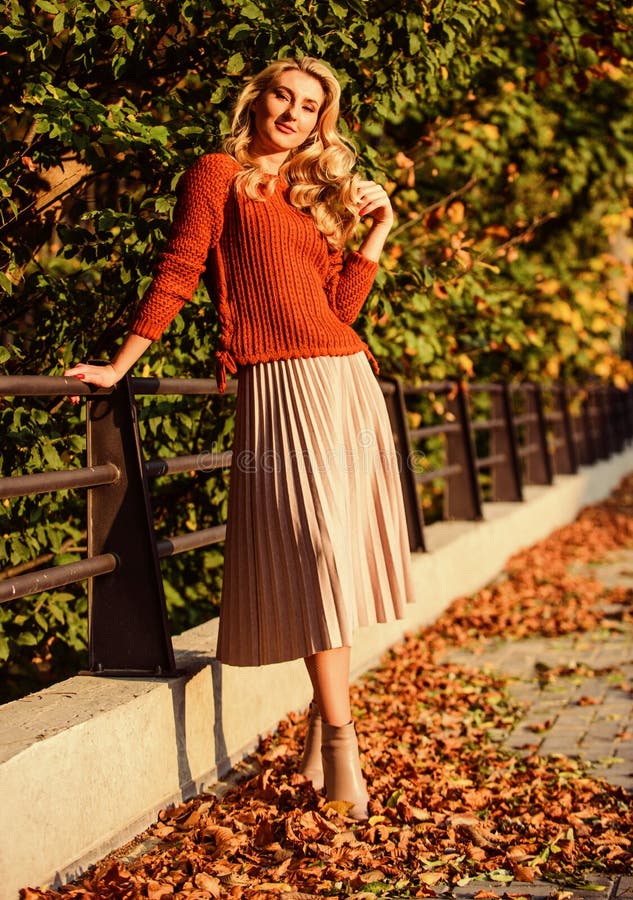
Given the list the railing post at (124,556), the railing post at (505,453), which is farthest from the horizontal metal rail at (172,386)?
the railing post at (505,453)

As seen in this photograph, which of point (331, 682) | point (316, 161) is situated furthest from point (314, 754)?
point (316, 161)

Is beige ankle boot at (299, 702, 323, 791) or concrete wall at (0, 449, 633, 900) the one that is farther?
beige ankle boot at (299, 702, 323, 791)

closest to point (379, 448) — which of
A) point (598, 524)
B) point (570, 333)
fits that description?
point (570, 333)

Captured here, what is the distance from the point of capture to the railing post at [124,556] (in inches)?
159

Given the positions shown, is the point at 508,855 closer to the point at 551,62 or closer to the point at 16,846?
the point at 16,846

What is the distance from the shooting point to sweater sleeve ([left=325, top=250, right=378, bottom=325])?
12.7ft

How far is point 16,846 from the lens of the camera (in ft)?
9.91

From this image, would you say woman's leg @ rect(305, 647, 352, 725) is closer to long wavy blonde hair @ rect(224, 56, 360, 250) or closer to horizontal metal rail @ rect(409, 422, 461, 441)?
long wavy blonde hair @ rect(224, 56, 360, 250)

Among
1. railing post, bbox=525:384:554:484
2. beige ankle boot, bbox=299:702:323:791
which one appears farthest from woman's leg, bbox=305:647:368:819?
railing post, bbox=525:384:554:484

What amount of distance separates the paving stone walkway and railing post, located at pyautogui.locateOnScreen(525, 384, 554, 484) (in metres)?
4.92

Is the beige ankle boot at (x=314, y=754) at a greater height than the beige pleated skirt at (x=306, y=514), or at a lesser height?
lesser

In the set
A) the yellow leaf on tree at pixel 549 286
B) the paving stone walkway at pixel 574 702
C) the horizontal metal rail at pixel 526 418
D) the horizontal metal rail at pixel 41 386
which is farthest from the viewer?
the horizontal metal rail at pixel 526 418

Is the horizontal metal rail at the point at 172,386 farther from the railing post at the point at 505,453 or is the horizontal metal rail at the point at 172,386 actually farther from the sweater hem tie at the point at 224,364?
the railing post at the point at 505,453

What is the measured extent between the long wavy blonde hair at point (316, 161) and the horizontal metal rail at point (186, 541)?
1.31 metres
